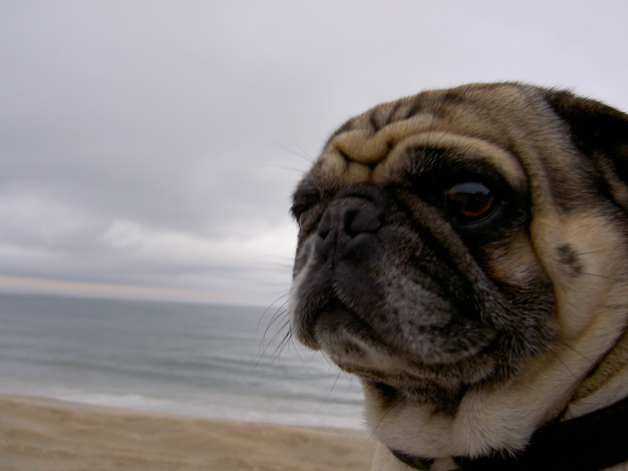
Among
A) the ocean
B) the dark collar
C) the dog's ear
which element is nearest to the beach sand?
the ocean

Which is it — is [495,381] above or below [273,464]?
above

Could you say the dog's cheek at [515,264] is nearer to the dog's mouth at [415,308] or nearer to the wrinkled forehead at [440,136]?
the dog's mouth at [415,308]

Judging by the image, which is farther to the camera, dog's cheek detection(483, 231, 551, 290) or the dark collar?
dog's cheek detection(483, 231, 551, 290)

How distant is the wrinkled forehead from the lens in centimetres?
229

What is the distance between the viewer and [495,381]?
2.14m

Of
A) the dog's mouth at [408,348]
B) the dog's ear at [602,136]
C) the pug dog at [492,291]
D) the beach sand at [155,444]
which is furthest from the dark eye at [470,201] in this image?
the beach sand at [155,444]

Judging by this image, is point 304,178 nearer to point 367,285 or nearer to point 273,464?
point 367,285

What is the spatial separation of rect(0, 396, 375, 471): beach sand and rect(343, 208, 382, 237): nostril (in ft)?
23.3

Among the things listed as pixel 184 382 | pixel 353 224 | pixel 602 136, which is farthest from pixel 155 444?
pixel 184 382

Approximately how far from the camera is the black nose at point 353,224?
2.27 metres

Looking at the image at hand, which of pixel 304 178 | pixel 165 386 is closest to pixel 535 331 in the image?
pixel 304 178

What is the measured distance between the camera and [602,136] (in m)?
2.46

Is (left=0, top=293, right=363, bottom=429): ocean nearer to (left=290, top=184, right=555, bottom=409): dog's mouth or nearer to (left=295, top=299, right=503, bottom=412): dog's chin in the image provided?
(left=295, top=299, right=503, bottom=412): dog's chin

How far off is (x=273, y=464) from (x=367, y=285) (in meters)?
7.45
